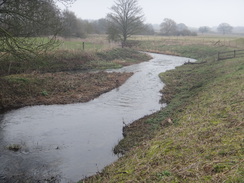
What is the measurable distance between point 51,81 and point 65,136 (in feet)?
33.5

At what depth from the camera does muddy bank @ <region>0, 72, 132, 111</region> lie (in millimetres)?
15424

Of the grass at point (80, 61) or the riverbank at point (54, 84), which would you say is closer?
the riverbank at point (54, 84)

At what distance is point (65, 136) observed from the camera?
1059 cm

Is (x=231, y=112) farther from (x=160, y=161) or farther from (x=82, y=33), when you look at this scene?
(x=82, y=33)

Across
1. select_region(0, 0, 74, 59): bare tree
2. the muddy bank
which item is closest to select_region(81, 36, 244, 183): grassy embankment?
select_region(0, 0, 74, 59): bare tree

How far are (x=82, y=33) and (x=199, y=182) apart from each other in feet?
179

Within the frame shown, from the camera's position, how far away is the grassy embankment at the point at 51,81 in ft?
49.2

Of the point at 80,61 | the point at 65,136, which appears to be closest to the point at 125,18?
the point at 80,61

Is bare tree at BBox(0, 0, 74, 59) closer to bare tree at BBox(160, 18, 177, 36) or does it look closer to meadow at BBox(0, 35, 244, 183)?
meadow at BBox(0, 35, 244, 183)

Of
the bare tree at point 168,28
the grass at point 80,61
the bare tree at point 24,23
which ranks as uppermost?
the bare tree at point 168,28

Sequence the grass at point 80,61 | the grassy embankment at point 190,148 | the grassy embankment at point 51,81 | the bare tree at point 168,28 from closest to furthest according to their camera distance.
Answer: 1. the grassy embankment at point 190,148
2. the grassy embankment at point 51,81
3. the grass at point 80,61
4. the bare tree at point 168,28

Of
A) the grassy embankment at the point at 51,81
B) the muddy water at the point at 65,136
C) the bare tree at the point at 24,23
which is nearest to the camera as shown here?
the muddy water at the point at 65,136

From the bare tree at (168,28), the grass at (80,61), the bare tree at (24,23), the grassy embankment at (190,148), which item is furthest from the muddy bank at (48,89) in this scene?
the bare tree at (168,28)

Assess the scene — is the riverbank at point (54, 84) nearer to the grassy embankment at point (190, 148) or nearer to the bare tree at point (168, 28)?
the grassy embankment at point (190, 148)
